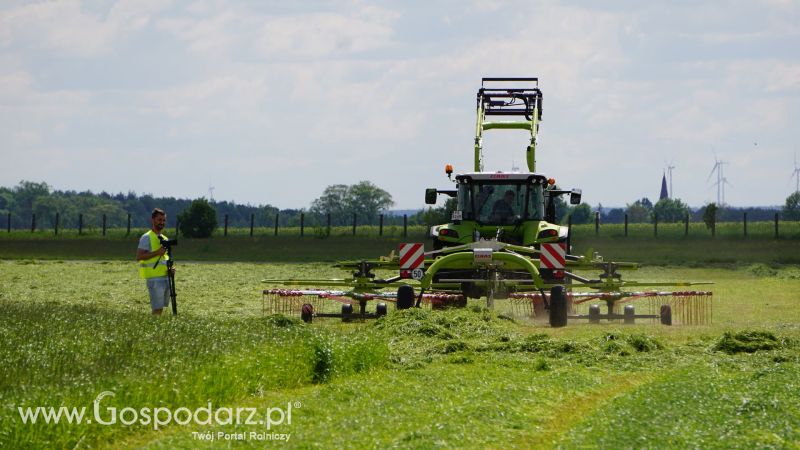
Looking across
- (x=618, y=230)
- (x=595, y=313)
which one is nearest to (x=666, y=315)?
(x=595, y=313)

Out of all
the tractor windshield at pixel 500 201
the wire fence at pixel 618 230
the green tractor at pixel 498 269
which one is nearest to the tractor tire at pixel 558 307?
the green tractor at pixel 498 269

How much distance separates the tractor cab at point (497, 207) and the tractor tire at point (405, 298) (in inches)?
144

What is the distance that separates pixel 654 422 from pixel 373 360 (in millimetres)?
4387

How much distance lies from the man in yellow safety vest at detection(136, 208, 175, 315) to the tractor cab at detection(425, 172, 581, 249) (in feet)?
27.5

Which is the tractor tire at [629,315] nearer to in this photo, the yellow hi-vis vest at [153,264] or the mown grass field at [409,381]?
the mown grass field at [409,381]

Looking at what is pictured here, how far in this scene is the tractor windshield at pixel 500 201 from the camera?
78.0 feet

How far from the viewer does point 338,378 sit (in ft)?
39.3

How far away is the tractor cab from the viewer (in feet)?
77.4

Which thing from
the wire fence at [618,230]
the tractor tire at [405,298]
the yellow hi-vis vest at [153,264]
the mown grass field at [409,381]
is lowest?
the mown grass field at [409,381]

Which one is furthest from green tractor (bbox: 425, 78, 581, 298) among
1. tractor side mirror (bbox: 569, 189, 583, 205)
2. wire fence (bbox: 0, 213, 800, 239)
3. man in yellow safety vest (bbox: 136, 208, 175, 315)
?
wire fence (bbox: 0, 213, 800, 239)

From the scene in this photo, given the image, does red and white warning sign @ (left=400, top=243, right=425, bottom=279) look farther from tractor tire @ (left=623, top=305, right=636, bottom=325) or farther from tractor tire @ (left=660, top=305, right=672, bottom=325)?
tractor tire @ (left=660, top=305, right=672, bottom=325)

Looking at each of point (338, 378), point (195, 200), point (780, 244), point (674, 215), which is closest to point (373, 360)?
point (338, 378)

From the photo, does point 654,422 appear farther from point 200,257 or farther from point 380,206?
point 380,206

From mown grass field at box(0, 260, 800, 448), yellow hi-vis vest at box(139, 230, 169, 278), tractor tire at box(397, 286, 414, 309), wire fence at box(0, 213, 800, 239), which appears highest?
wire fence at box(0, 213, 800, 239)
